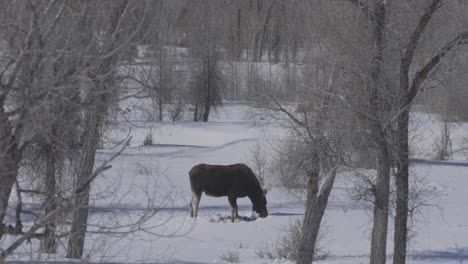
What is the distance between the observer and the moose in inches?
942

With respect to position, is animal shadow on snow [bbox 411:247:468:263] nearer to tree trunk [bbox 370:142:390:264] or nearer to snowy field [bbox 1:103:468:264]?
snowy field [bbox 1:103:468:264]

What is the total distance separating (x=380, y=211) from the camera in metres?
15.0

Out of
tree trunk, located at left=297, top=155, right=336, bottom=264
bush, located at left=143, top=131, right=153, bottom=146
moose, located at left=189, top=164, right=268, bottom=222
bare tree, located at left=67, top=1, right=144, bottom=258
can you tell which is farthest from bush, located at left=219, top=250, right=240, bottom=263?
bush, located at left=143, top=131, right=153, bottom=146

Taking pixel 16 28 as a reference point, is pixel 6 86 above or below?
below

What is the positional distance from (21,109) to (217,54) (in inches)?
1698

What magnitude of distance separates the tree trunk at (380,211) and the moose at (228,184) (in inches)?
349

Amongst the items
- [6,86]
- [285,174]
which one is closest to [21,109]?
[6,86]

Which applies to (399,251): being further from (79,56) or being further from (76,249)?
(79,56)

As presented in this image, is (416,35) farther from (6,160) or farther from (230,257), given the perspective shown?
(6,160)

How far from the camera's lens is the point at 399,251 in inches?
603

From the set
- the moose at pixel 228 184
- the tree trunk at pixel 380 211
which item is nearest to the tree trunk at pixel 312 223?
the tree trunk at pixel 380 211

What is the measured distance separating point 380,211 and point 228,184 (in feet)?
31.3

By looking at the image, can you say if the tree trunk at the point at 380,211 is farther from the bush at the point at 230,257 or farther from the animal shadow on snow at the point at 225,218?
the animal shadow on snow at the point at 225,218

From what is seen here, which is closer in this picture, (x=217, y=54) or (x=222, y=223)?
(x=222, y=223)
